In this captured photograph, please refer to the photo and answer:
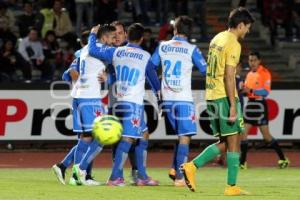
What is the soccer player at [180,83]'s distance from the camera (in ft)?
51.5

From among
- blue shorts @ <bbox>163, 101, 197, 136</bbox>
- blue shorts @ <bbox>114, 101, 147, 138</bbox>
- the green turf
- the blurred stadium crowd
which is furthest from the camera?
the blurred stadium crowd

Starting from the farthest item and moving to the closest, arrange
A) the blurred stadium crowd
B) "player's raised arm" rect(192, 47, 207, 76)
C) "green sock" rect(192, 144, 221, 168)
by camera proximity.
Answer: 1. the blurred stadium crowd
2. "player's raised arm" rect(192, 47, 207, 76)
3. "green sock" rect(192, 144, 221, 168)

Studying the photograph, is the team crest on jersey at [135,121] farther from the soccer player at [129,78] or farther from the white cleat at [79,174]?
the white cleat at [79,174]

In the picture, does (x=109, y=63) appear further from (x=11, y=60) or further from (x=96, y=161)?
(x=11, y=60)

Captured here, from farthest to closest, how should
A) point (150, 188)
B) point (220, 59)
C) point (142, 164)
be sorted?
point (142, 164) → point (150, 188) → point (220, 59)

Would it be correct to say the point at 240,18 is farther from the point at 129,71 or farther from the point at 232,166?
the point at 129,71

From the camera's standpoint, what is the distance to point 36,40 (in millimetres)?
25484

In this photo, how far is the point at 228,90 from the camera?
13406 millimetres

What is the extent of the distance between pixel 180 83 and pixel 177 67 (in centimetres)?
25

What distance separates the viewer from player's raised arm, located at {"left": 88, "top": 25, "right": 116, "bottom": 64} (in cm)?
1520

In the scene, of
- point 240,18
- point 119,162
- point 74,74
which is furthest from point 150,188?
point 240,18

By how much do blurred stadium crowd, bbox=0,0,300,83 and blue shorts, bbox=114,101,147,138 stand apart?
30.0 feet

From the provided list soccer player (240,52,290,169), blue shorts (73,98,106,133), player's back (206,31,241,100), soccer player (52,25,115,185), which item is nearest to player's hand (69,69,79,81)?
soccer player (52,25,115,185)

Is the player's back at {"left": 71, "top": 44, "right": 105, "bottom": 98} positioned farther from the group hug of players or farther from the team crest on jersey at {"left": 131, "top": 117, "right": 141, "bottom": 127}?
the team crest on jersey at {"left": 131, "top": 117, "right": 141, "bottom": 127}
